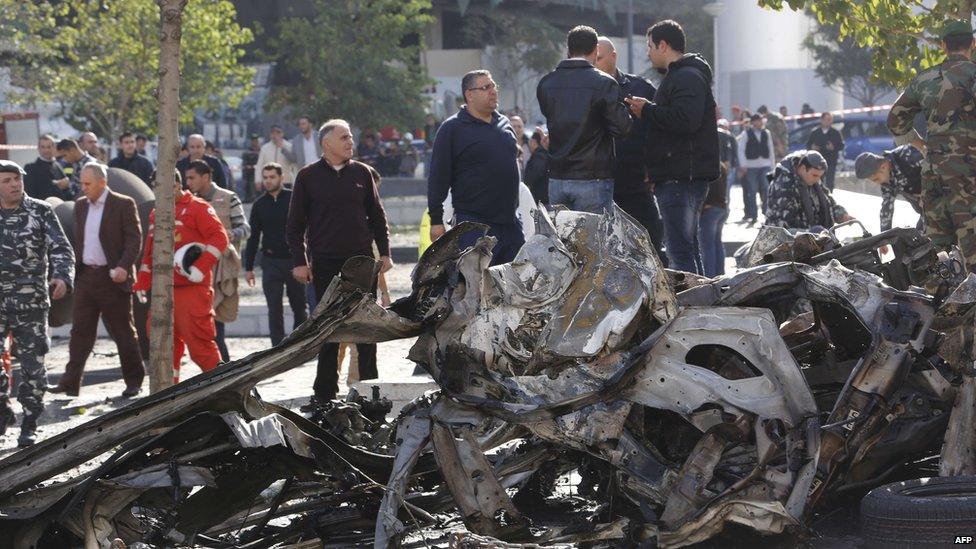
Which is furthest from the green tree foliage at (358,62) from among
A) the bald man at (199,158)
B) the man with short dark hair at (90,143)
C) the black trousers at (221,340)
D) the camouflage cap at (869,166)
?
the camouflage cap at (869,166)

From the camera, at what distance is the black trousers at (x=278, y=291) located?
11.4 metres

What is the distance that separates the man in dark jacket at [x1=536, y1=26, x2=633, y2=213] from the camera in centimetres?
851

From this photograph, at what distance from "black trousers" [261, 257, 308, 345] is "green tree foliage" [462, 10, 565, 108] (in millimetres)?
36963

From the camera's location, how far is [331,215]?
900 cm

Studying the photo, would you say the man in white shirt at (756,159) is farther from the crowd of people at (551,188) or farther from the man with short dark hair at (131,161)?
the crowd of people at (551,188)

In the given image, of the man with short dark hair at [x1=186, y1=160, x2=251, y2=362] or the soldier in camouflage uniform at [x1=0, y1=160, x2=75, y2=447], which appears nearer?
the soldier in camouflage uniform at [x1=0, y1=160, x2=75, y2=447]

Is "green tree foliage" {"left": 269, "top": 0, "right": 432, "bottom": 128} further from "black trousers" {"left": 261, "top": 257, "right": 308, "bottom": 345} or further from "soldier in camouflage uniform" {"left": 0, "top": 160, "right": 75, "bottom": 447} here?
"soldier in camouflage uniform" {"left": 0, "top": 160, "right": 75, "bottom": 447}

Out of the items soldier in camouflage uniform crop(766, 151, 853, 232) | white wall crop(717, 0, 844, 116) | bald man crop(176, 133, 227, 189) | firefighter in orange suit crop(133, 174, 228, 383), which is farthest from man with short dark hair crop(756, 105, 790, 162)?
white wall crop(717, 0, 844, 116)

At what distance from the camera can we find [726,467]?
196 inches

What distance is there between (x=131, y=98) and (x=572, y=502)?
25579 millimetres

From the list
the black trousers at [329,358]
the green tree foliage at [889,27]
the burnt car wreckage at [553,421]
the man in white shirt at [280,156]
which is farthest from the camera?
the man in white shirt at [280,156]

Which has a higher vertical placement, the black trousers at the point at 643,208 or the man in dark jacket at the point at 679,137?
the man in dark jacket at the point at 679,137

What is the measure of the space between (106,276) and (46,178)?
578 cm

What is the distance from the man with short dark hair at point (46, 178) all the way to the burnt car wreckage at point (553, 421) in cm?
1135
